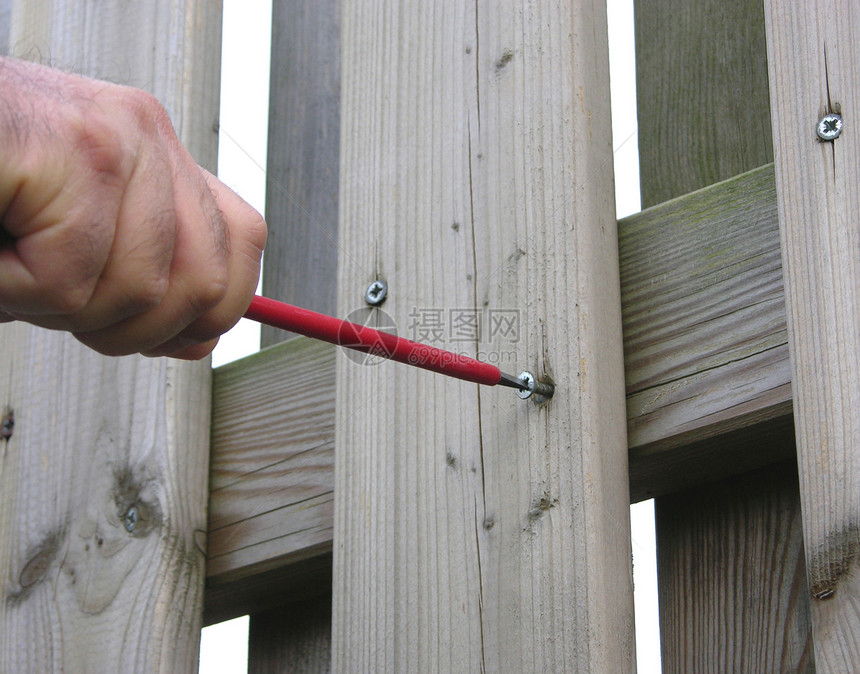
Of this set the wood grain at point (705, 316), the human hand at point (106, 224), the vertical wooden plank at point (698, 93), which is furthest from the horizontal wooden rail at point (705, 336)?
the human hand at point (106, 224)

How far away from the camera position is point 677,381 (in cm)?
139

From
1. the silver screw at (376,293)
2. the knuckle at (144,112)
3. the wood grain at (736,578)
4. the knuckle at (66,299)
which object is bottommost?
the wood grain at (736,578)

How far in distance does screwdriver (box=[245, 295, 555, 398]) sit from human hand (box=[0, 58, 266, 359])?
0.07 meters

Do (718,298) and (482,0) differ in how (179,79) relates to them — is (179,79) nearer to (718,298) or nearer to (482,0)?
(482,0)

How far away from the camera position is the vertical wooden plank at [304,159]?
2.11 m

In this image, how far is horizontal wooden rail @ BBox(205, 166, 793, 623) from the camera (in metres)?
1.35

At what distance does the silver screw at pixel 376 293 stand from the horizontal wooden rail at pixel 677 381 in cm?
16

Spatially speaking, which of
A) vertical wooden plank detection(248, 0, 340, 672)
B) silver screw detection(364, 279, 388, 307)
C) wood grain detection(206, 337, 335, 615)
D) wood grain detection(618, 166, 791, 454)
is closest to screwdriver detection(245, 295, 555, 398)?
wood grain detection(618, 166, 791, 454)

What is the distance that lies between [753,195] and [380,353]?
0.50 m

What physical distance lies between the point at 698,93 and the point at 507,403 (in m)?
0.64

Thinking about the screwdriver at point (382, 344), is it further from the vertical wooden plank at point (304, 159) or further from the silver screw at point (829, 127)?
the vertical wooden plank at point (304, 159)

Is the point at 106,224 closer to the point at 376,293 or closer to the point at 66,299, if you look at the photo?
the point at 66,299

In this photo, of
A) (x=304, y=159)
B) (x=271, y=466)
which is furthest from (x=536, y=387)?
(x=304, y=159)

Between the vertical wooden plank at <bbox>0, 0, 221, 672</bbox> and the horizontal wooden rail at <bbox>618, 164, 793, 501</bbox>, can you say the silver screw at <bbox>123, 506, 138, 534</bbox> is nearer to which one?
the vertical wooden plank at <bbox>0, 0, 221, 672</bbox>
